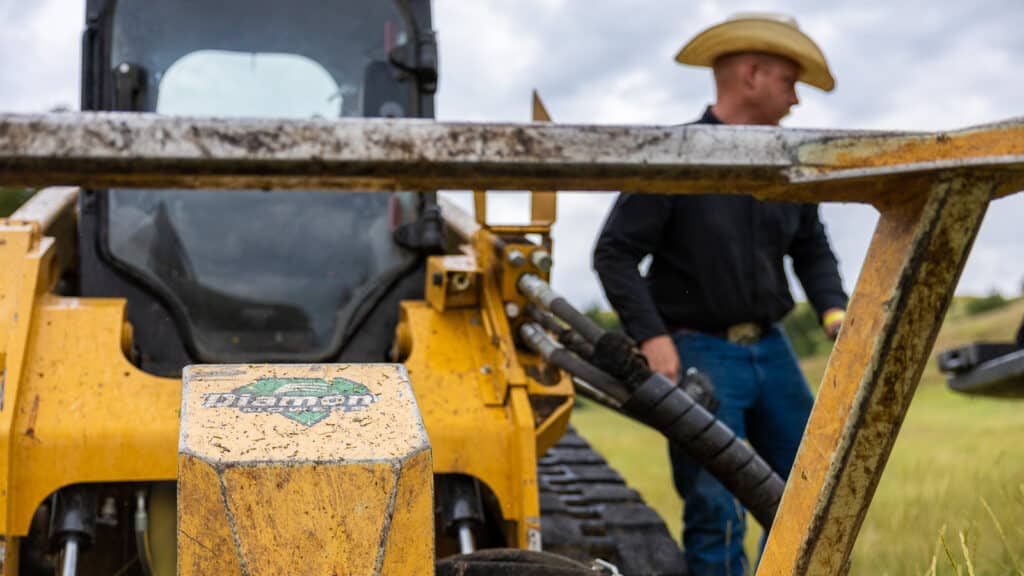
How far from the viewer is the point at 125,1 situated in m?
4.06

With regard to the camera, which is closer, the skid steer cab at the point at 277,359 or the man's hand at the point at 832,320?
the skid steer cab at the point at 277,359

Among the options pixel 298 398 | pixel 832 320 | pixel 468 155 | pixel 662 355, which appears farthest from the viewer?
pixel 832 320

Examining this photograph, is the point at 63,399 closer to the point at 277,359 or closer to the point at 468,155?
the point at 277,359

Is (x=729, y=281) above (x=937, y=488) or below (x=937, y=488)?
above

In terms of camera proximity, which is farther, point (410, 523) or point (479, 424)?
point (479, 424)

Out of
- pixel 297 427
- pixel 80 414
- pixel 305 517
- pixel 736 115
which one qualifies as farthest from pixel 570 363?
pixel 305 517

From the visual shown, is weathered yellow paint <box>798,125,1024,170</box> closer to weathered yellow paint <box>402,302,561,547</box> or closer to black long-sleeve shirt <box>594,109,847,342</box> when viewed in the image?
weathered yellow paint <box>402,302,561,547</box>

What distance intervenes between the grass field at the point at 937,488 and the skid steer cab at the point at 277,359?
0.85 metres

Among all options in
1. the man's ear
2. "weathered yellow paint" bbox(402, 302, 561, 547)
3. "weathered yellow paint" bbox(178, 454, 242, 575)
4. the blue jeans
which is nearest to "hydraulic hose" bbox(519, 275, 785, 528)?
"weathered yellow paint" bbox(402, 302, 561, 547)

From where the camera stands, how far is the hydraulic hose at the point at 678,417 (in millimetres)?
3104

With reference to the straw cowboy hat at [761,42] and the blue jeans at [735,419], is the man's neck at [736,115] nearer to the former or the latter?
the straw cowboy hat at [761,42]

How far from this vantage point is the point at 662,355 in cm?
404

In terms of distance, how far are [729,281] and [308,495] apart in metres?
2.79

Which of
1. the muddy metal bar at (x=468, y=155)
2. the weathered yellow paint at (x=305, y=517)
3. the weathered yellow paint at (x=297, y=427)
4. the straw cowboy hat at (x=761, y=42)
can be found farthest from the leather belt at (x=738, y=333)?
the weathered yellow paint at (x=305, y=517)
